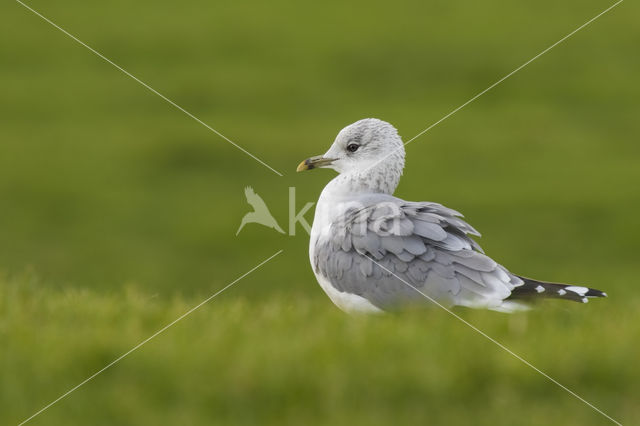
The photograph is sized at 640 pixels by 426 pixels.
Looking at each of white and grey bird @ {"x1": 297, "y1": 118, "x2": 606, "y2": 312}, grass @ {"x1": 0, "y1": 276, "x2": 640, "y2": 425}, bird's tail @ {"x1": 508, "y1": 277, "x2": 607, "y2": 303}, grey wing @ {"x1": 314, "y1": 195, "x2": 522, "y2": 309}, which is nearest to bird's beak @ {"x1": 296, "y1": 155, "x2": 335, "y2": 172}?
white and grey bird @ {"x1": 297, "y1": 118, "x2": 606, "y2": 312}

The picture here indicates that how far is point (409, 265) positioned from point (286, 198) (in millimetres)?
16739

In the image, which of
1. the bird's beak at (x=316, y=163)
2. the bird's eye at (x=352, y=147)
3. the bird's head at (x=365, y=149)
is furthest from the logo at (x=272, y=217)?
the bird's eye at (x=352, y=147)

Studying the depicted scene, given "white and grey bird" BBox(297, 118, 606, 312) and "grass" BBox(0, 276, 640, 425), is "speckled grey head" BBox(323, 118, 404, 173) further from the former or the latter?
"grass" BBox(0, 276, 640, 425)

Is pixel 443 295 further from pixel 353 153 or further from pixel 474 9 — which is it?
pixel 474 9

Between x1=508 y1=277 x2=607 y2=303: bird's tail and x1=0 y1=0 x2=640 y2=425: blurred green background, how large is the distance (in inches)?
8.6

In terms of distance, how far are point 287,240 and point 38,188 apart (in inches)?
260

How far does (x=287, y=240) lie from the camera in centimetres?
2327

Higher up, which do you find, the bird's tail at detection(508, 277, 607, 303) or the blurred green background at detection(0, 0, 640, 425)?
the bird's tail at detection(508, 277, 607, 303)

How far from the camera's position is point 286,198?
952 inches

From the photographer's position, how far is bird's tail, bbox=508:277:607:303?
285 inches

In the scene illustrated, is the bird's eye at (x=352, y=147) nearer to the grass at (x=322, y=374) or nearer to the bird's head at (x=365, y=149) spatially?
the bird's head at (x=365, y=149)

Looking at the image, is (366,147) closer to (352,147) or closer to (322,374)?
(352,147)

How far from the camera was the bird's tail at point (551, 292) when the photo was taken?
7.25 meters

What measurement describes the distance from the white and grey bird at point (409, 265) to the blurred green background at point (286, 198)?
0.25m
